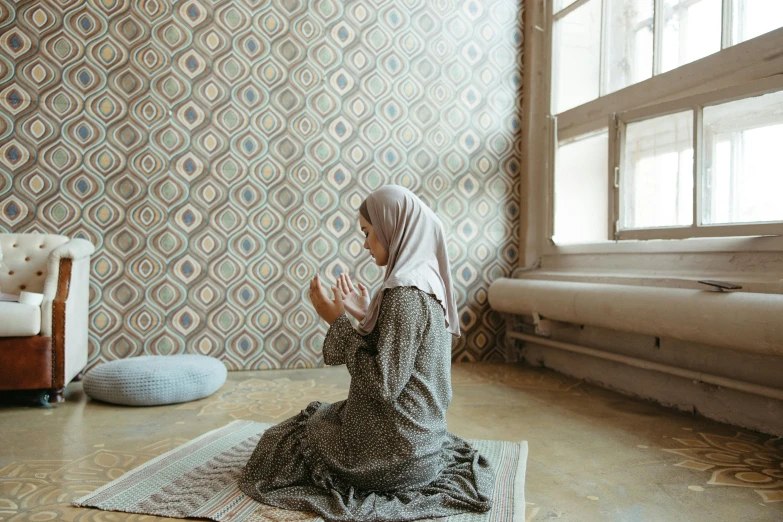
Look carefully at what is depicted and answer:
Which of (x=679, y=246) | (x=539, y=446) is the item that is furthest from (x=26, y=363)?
(x=679, y=246)

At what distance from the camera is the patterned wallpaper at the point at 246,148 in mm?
3686

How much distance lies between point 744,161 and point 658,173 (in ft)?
1.62

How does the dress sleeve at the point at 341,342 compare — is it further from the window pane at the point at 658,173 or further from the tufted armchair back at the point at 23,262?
the tufted armchair back at the point at 23,262

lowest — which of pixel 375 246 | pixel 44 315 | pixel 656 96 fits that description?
pixel 44 315

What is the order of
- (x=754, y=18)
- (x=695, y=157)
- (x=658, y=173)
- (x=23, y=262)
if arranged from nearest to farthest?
(x=754, y=18), (x=695, y=157), (x=658, y=173), (x=23, y=262)

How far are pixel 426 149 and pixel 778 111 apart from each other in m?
2.19

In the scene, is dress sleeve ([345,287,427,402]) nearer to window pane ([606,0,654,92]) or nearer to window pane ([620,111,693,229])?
window pane ([620,111,693,229])

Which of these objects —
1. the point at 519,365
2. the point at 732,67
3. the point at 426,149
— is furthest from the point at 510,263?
the point at 732,67

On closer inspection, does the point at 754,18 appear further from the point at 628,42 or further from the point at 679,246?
the point at 679,246

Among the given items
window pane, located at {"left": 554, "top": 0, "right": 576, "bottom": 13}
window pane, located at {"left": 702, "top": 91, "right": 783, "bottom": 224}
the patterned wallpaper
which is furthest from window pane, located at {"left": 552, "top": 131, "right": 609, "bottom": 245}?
window pane, located at {"left": 554, "top": 0, "right": 576, "bottom": 13}

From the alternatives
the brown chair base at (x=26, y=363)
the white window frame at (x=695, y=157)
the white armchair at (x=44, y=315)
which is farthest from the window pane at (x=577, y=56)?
the brown chair base at (x=26, y=363)

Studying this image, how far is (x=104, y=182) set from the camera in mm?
3727

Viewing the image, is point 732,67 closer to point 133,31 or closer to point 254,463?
point 254,463

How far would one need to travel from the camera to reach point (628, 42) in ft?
11.6
